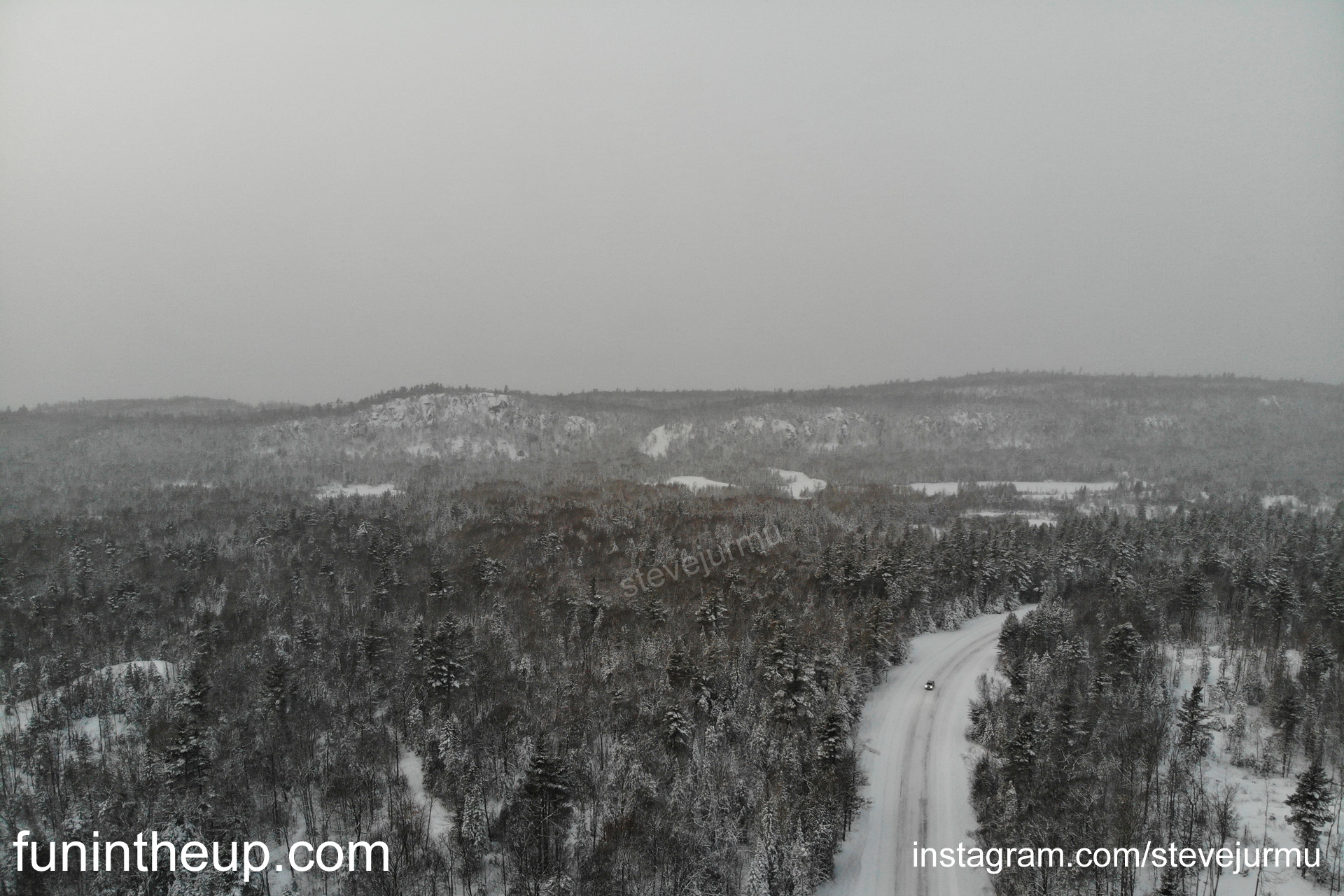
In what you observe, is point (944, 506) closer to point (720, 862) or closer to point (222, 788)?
point (720, 862)

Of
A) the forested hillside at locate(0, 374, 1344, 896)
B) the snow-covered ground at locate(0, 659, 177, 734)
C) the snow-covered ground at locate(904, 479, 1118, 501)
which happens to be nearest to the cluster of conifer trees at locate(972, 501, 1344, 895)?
the forested hillside at locate(0, 374, 1344, 896)

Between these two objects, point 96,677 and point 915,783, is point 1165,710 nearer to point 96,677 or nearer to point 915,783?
point 915,783

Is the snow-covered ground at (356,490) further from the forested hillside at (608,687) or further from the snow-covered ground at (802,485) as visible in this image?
the snow-covered ground at (802,485)

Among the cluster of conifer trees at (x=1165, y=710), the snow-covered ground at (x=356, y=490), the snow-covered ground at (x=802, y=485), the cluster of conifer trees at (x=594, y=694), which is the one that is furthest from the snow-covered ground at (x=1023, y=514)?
the snow-covered ground at (x=356, y=490)

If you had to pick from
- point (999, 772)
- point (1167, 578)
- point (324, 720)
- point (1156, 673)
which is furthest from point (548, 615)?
point (1167, 578)

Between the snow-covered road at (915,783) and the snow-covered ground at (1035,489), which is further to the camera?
the snow-covered ground at (1035,489)

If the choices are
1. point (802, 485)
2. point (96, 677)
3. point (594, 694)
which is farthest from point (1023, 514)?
point (96, 677)
